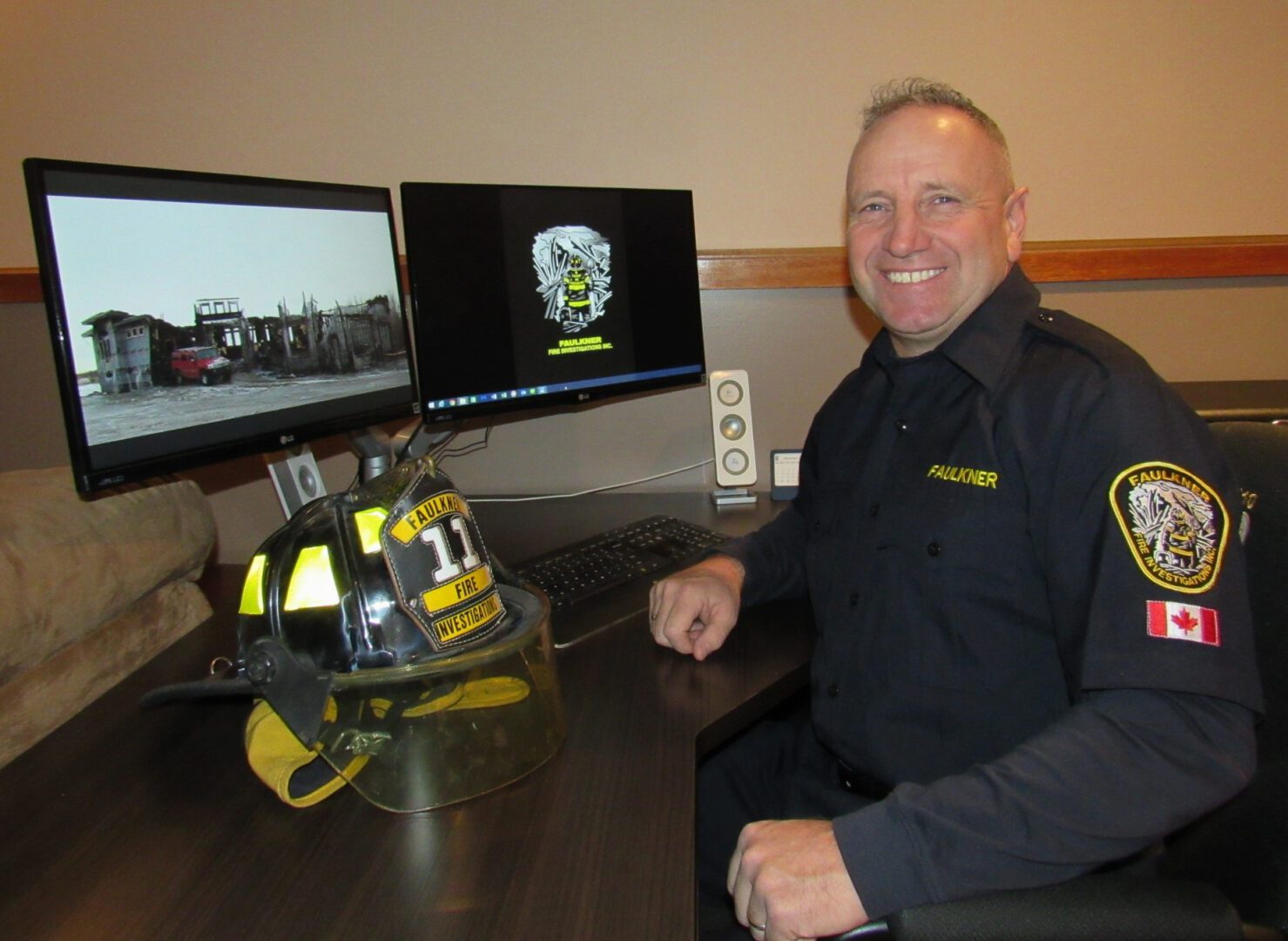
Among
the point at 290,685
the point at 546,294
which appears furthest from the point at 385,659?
the point at 546,294

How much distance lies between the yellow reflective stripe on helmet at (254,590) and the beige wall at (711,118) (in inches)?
40.7

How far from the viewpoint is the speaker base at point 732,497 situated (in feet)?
5.80

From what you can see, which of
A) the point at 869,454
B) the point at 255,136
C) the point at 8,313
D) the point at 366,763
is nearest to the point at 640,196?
the point at 869,454

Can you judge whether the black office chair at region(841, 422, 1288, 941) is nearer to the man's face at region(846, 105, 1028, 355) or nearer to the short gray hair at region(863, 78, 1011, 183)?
the man's face at region(846, 105, 1028, 355)

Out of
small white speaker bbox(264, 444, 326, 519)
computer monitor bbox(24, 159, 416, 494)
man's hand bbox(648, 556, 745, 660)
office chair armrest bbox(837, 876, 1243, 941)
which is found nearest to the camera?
office chair armrest bbox(837, 876, 1243, 941)

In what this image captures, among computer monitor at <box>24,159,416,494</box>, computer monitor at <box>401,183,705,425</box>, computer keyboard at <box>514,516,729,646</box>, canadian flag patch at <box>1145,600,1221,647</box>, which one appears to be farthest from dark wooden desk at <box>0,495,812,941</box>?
computer monitor at <box>401,183,705,425</box>

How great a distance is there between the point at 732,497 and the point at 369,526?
1.02 m

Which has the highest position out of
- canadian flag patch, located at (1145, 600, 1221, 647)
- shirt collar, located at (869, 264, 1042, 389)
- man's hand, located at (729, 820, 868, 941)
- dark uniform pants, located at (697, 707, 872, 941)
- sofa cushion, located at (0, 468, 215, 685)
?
shirt collar, located at (869, 264, 1042, 389)

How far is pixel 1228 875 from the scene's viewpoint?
83cm

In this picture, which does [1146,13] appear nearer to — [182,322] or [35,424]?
[182,322]

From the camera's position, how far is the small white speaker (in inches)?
54.1

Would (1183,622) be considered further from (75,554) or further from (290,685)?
(75,554)

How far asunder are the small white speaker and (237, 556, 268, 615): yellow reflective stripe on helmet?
19.0 inches

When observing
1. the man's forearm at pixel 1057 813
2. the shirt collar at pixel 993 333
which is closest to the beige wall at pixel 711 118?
the shirt collar at pixel 993 333
